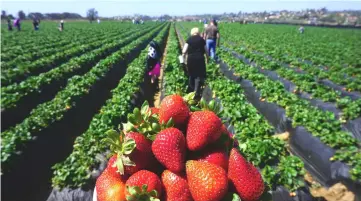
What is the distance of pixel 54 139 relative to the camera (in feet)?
22.2

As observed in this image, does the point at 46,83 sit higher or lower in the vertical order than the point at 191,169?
lower

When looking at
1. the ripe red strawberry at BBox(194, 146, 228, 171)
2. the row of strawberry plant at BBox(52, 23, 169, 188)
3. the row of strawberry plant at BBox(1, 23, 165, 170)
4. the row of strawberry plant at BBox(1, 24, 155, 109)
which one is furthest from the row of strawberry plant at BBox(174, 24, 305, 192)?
the row of strawberry plant at BBox(1, 24, 155, 109)

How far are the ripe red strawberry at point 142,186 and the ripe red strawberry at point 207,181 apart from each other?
0.66ft

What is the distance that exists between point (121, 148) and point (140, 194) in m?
0.37

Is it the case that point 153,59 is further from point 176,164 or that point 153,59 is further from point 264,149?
point 176,164

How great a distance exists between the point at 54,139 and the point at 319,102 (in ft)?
23.3

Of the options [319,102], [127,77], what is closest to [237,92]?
[319,102]

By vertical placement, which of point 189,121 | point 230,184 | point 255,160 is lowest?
point 255,160

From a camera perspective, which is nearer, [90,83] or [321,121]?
[321,121]

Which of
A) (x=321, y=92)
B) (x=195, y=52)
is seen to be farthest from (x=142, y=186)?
(x=321, y=92)

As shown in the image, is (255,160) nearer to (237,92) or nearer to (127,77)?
(237,92)

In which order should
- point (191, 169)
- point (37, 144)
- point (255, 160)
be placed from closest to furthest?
point (191, 169)
point (255, 160)
point (37, 144)

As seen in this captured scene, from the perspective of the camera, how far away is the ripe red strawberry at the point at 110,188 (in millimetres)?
1832

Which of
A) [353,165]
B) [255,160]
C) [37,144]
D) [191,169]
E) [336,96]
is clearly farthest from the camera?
[336,96]
